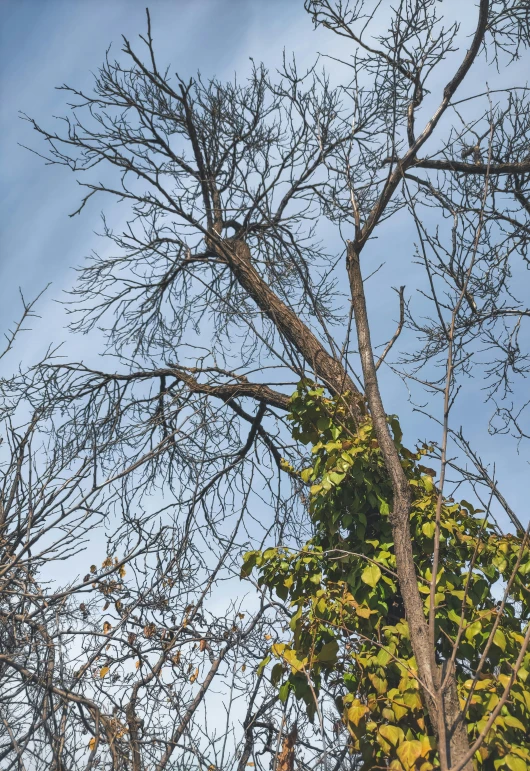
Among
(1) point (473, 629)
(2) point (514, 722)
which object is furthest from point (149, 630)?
(2) point (514, 722)

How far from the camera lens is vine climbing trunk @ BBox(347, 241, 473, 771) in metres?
2.24

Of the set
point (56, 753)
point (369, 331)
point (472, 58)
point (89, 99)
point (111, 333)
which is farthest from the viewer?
point (111, 333)

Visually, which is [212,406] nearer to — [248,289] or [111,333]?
[248,289]

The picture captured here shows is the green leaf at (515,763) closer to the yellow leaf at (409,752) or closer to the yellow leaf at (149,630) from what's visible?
the yellow leaf at (409,752)

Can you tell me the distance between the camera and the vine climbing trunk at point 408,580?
2.24 m

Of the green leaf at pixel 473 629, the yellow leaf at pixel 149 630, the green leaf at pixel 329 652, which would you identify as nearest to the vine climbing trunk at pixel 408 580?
the green leaf at pixel 473 629

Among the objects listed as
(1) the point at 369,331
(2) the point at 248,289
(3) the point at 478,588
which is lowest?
(3) the point at 478,588

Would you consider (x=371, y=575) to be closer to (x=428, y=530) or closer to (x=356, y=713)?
(x=428, y=530)

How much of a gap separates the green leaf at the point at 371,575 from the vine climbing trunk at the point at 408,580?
17 centimetres

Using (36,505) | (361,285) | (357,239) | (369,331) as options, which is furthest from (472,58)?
(36,505)

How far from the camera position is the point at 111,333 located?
6484 millimetres

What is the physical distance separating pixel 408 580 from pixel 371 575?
289 mm

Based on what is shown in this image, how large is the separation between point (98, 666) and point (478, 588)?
8.42 ft

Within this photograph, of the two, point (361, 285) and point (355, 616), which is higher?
point (361, 285)
